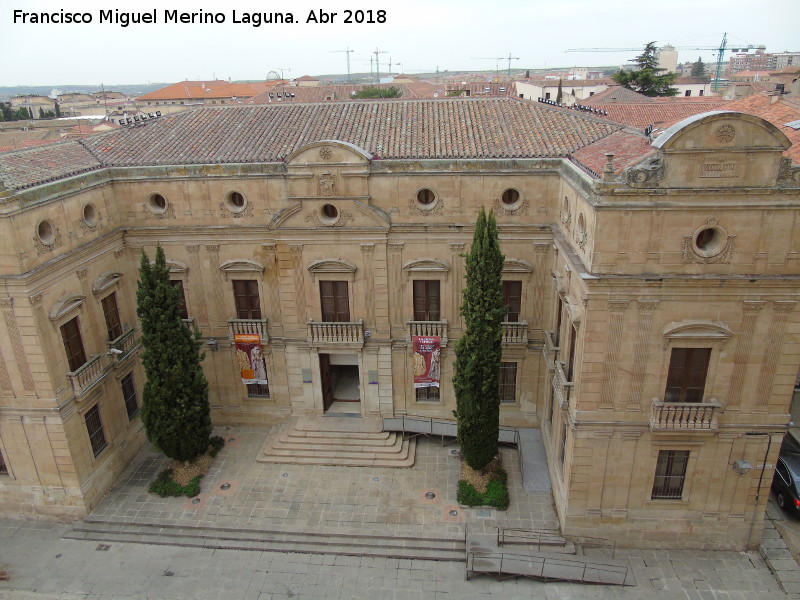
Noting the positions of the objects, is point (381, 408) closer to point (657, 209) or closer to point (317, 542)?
point (317, 542)

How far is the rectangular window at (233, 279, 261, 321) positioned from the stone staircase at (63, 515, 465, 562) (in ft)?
30.0

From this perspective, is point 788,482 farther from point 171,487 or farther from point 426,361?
point 171,487

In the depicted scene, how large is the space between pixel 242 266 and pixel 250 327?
2829 mm

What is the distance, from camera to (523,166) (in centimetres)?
2300

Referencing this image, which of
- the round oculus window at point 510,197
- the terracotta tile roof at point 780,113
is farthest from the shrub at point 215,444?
the terracotta tile roof at point 780,113

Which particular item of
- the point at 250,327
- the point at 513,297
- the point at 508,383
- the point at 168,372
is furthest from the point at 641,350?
the point at 168,372

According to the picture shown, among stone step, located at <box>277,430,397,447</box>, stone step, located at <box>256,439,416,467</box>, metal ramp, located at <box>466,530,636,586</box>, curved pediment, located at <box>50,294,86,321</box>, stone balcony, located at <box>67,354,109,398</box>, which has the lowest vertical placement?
metal ramp, located at <box>466,530,636,586</box>

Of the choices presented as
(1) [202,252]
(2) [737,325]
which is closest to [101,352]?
(1) [202,252]

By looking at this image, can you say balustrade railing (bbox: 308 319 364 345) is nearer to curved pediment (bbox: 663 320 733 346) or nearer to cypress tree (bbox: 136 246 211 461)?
cypress tree (bbox: 136 246 211 461)

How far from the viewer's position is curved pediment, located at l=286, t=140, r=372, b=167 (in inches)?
913

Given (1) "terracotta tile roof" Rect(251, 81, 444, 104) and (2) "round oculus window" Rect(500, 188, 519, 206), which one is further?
(1) "terracotta tile roof" Rect(251, 81, 444, 104)

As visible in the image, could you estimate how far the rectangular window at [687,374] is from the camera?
1872 cm

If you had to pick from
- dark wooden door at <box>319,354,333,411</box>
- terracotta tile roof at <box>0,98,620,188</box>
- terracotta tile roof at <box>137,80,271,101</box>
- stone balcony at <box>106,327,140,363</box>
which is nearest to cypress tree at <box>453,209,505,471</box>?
terracotta tile roof at <box>0,98,620,188</box>

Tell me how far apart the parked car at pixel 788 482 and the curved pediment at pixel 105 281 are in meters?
27.3
